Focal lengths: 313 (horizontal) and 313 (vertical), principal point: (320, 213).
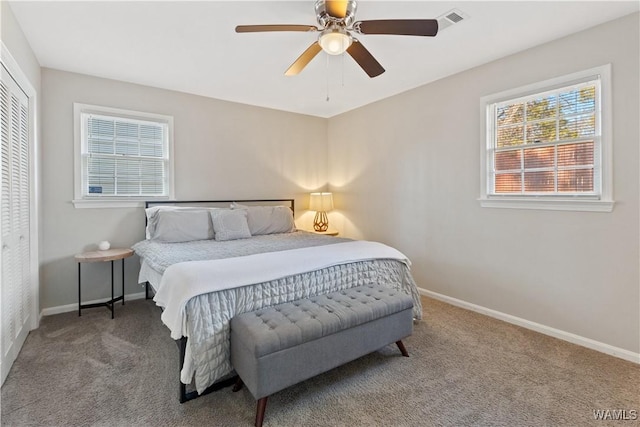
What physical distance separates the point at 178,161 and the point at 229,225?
3.99 ft

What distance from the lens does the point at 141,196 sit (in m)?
3.82

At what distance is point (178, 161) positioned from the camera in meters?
4.02

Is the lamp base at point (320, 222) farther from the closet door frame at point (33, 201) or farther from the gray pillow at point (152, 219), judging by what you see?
the closet door frame at point (33, 201)

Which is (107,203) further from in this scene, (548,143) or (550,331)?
(550,331)

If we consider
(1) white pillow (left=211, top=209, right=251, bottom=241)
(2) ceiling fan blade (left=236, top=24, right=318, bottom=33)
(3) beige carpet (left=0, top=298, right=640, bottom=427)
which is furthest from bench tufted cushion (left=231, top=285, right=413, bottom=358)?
(2) ceiling fan blade (left=236, top=24, right=318, bottom=33)

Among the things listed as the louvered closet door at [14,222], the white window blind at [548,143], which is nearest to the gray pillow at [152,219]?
the louvered closet door at [14,222]

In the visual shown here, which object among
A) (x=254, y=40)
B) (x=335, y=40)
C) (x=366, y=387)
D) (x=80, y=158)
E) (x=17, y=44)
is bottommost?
(x=366, y=387)

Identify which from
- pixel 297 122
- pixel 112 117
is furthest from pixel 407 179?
pixel 112 117

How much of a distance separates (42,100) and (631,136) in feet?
17.5

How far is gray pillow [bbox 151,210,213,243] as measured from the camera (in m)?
3.33

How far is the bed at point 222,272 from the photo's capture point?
6.27 feet

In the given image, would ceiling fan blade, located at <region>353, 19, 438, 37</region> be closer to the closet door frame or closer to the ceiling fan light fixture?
the ceiling fan light fixture

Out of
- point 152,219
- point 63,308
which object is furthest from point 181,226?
point 63,308

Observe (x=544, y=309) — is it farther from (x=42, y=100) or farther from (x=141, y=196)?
(x=42, y=100)
